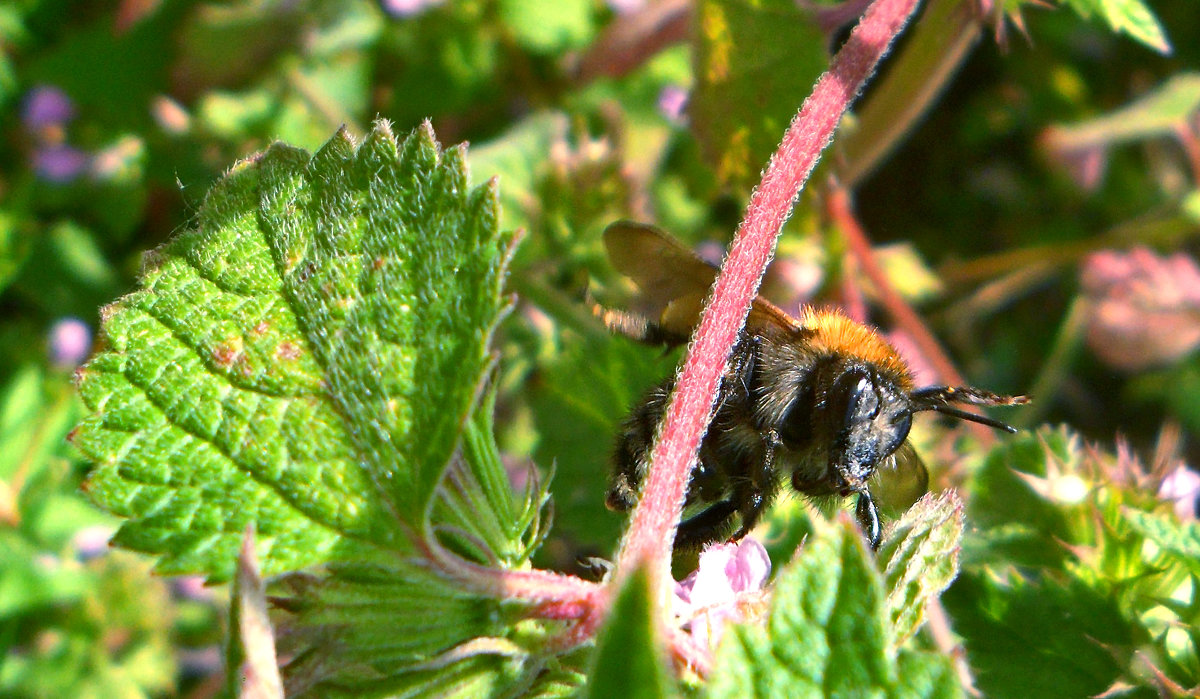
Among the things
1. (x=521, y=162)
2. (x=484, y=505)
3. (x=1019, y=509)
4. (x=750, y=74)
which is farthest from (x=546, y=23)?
(x=484, y=505)

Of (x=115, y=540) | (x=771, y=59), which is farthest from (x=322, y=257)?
(x=771, y=59)

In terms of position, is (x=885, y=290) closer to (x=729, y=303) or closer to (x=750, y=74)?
(x=750, y=74)

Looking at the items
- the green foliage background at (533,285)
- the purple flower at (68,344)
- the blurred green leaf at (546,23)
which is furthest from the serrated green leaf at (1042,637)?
the purple flower at (68,344)

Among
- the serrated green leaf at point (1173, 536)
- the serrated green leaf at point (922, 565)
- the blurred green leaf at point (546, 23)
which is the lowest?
the serrated green leaf at point (922, 565)

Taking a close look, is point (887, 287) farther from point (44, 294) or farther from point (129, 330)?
point (44, 294)

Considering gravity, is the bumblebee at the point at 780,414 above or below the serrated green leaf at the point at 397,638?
above

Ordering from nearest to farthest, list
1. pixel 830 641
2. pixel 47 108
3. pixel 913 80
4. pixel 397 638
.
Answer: pixel 830 641 → pixel 397 638 → pixel 913 80 → pixel 47 108

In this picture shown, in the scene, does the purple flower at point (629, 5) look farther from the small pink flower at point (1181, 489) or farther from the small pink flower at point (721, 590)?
the small pink flower at point (721, 590)
